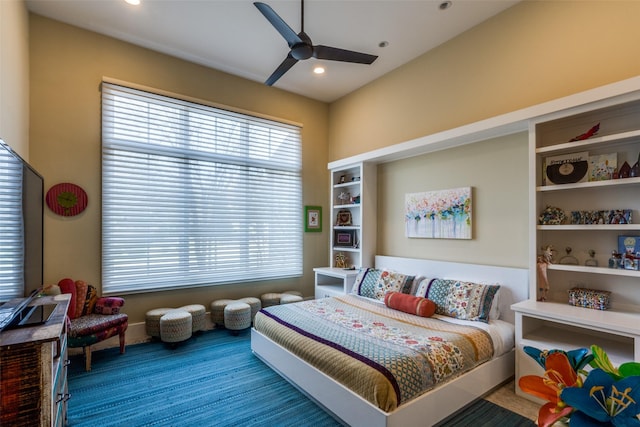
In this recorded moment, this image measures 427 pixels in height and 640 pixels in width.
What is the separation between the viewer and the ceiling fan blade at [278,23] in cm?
233

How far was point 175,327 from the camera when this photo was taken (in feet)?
11.2

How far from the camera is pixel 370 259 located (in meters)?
4.43

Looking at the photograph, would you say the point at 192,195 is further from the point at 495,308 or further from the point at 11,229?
the point at 495,308

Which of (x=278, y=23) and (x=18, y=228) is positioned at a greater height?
(x=278, y=23)

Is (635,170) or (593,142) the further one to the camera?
(593,142)

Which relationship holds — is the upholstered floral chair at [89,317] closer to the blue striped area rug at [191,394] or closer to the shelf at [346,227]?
the blue striped area rug at [191,394]

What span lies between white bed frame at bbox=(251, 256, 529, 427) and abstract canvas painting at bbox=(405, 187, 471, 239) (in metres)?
A: 0.38

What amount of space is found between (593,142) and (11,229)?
3874 mm

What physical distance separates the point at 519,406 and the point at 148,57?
522 cm

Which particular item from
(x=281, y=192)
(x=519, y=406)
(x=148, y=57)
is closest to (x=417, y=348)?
(x=519, y=406)

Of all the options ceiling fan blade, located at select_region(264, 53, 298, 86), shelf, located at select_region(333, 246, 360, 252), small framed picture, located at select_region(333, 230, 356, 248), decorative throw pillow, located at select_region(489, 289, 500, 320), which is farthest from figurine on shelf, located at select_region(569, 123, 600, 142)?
small framed picture, located at select_region(333, 230, 356, 248)

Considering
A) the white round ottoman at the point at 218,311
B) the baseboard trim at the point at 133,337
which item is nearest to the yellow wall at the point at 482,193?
the white round ottoman at the point at 218,311

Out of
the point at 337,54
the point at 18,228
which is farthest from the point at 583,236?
the point at 18,228

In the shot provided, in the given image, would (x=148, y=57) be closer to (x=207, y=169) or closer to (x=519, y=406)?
(x=207, y=169)
